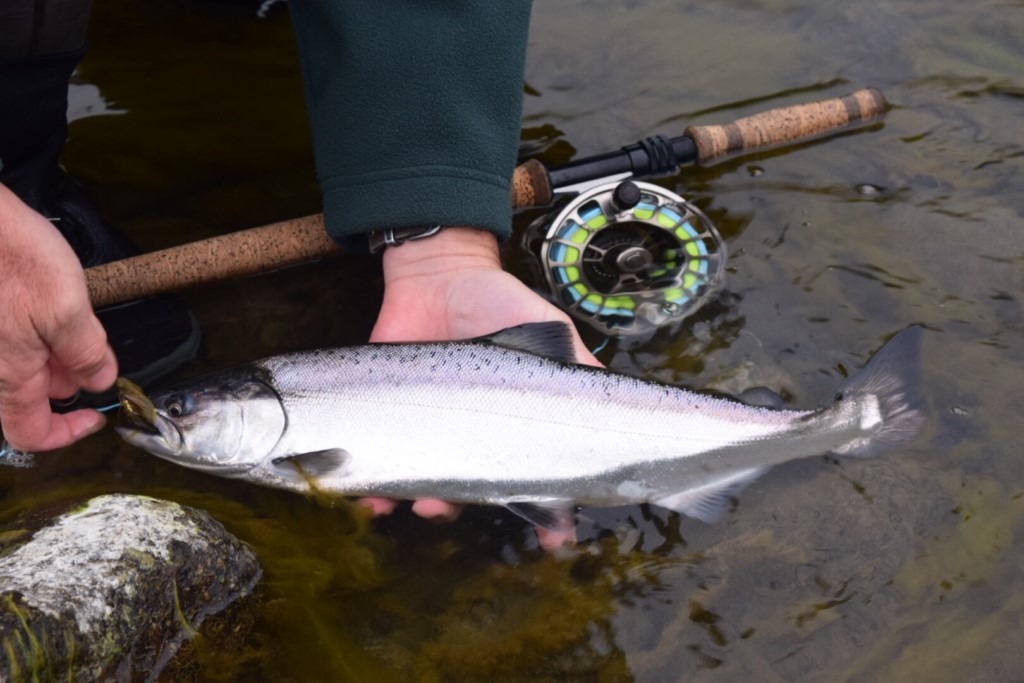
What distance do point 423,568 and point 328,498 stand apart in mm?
517

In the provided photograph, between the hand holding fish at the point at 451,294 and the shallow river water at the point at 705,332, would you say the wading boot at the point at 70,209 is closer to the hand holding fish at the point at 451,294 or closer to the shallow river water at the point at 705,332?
the shallow river water at the point at 705,332

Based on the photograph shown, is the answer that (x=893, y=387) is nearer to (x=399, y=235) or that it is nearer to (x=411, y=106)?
(x=399, y=235)

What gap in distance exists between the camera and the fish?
9.87ft

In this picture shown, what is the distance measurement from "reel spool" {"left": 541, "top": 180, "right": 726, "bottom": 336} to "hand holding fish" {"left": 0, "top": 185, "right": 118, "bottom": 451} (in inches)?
77.1

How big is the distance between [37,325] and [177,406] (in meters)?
0.63

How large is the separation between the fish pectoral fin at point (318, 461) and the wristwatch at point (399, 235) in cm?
95

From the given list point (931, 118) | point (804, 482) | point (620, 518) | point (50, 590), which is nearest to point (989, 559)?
point (804, 482)

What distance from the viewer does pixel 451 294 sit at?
3.48 metres

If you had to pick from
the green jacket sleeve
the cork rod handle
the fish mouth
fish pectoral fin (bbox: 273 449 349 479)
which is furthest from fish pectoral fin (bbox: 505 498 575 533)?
the cork rod handle

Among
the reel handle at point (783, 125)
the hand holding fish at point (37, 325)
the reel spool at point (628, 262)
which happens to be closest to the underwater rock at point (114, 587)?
the hand holding fish at point (37, 325)

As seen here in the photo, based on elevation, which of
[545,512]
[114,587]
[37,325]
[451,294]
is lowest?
[545,512]

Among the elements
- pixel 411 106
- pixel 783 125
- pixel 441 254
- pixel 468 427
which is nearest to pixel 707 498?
pixel 468 427

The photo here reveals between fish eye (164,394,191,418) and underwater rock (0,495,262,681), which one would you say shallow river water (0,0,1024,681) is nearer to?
underwater rock (0,495,262,681)

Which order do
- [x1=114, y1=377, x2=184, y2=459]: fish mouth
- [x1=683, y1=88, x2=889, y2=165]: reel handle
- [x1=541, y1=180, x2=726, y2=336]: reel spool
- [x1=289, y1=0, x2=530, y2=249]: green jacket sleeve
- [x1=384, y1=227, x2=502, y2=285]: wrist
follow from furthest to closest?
[x1=683, y1=88, x2=889, y2=165]: reel handle, [x1=541, y1=180, x2=726, y2=336]: reel spool, [x1=384, y1=227, x2=502, y2=285]: wrist, [x1=289, y1=0, x2=530, y2=249]: green jacket sleeve, [x1=114, y1=377, x2=184, y2=459]: fish mouth
